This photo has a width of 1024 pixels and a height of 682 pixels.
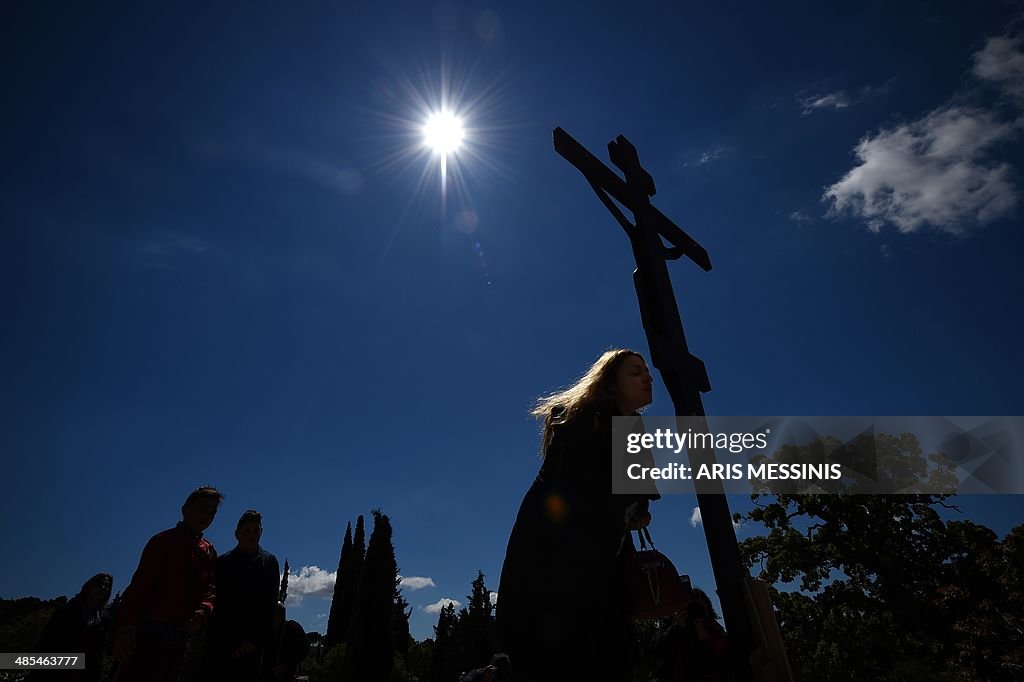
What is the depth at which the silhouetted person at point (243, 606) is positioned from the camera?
12.7ft

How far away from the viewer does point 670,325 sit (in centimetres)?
313

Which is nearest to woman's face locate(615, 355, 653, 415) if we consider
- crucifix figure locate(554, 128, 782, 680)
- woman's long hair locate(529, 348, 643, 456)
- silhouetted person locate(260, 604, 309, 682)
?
woman's long hair locate(529, 348, 643, 456)

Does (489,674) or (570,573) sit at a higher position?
(570,573)

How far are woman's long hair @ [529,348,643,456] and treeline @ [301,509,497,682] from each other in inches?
1157

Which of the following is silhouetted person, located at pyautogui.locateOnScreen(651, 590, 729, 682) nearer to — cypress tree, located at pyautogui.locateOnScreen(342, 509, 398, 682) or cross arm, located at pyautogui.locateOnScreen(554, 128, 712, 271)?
cross arm, located at pyautogui.locateOnScreen(554, 128, 712, 271)

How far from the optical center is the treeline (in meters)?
27.1

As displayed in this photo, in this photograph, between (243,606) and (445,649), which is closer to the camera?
(243,606)

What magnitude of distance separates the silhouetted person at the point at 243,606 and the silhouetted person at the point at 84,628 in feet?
9.31

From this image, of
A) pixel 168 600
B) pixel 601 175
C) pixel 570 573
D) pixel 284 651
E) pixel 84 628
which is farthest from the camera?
pixel 84 628

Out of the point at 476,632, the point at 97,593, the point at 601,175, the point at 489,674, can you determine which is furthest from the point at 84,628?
the point at 476,632

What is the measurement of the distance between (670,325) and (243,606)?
13.1ft

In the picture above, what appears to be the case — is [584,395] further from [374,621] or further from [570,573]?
[374,621]

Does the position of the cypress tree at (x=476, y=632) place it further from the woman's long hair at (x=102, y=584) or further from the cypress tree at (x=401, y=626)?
the woman's long hair at (x=102, y=584)

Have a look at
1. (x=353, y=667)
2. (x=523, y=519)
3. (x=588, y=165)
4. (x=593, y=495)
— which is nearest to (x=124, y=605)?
(x=523, y=519)
